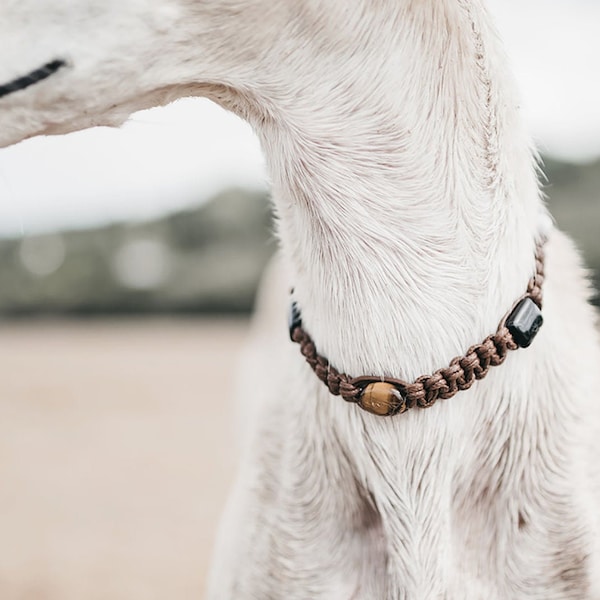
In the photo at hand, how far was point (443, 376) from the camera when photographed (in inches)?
49.4

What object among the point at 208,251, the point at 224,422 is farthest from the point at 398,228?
the point at 208,251

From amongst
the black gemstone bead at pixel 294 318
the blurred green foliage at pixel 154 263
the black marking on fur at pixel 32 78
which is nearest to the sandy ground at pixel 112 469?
the blurred green foliage at pixel 154 263

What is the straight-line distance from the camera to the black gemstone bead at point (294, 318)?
1.42 m

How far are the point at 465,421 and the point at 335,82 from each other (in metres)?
0.58

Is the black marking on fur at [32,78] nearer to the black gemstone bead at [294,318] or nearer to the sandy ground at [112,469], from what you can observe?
the black gemstone bead at [294,318]

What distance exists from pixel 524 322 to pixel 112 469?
→ 464 centimetres

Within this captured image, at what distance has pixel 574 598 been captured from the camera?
4.53 feet

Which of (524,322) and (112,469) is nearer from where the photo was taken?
(524,322)

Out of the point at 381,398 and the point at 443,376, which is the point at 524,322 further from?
the point at 381,398

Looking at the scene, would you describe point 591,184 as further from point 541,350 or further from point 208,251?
point 541,350

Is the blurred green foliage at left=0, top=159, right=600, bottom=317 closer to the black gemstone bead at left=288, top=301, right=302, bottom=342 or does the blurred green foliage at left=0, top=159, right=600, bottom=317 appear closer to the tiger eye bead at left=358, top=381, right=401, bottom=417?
the black gemstone bead at left=288, top=301, right=302, bottom=342

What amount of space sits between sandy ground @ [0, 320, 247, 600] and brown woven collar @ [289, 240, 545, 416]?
96.7 inches

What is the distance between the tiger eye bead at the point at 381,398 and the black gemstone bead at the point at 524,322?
0.72 feet

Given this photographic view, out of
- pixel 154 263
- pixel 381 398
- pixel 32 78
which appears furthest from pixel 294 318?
pixel 154 263
